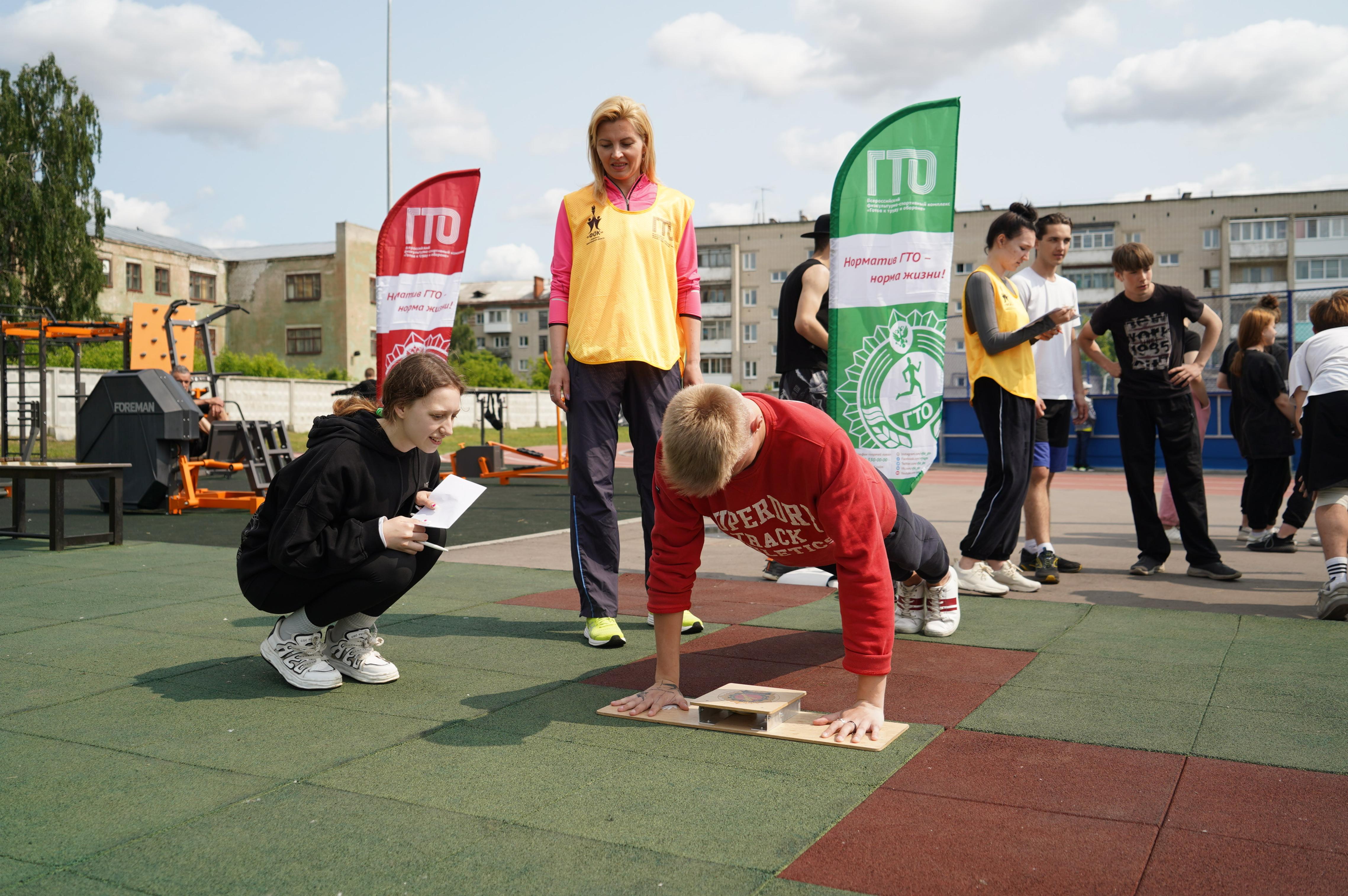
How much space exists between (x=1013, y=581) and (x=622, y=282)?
2.63 m

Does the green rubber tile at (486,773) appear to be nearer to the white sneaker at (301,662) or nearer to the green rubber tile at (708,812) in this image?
the green rubber tile at (708,812)

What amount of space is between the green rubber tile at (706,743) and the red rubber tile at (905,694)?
0.44ft

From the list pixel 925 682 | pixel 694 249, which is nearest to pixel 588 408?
pixel 694 249

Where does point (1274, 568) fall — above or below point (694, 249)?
below

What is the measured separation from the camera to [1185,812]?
223cm

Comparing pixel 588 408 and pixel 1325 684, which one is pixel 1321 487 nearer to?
pixel 1325 684

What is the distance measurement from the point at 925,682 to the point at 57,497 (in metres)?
6.00

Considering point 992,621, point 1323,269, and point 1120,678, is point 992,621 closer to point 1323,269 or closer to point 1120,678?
point 1120,678

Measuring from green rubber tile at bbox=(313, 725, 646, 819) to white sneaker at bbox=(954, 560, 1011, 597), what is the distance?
116 inches

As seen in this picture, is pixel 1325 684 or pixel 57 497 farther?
pixel 57 497

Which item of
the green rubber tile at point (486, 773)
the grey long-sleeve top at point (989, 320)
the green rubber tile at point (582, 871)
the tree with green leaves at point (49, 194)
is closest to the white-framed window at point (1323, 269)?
the tree with green leaves at point (49, 194)

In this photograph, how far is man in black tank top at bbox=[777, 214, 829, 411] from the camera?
5746 mm

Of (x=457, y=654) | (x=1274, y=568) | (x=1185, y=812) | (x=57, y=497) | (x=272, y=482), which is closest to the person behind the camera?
(x=1185, y=812)

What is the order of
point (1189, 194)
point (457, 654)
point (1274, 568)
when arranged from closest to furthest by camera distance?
point (457, 654) < point (1274, 568) < point (1189, 194)
